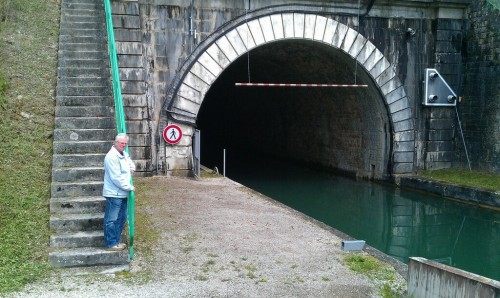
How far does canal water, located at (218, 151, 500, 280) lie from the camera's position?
9.16 meters

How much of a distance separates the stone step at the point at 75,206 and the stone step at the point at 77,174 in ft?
1.52

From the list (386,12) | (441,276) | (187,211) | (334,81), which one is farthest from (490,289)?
(334,81)

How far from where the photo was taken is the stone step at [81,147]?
709 centimetres

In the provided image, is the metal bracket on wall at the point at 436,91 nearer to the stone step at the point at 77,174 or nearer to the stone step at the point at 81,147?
the stone step at the point at 81,147

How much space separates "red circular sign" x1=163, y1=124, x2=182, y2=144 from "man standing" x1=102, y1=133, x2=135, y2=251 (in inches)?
232

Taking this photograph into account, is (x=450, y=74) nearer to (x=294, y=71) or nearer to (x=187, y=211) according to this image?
(x=294, y=71)

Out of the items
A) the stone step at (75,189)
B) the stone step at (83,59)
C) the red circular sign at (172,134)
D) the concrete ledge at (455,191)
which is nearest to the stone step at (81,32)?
the stone step at (83,59)

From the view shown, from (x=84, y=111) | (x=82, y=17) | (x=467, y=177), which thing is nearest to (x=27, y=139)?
(x=84, y=111)

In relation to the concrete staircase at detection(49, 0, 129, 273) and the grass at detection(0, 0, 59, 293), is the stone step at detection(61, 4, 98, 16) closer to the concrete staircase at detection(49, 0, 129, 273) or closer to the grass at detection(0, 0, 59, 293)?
the concrete staircase at detection(49, 0, 129, 273)

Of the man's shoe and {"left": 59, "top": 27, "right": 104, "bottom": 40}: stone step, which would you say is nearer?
the man's shoe

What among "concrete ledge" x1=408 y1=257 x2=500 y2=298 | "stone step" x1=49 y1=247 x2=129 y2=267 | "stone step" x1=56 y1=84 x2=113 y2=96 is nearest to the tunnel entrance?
"stone step" x1=56 y1=84 x2=113 y2=96

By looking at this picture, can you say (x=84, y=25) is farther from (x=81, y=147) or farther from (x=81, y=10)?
(x=81, y=147)

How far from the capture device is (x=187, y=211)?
26.3 ft

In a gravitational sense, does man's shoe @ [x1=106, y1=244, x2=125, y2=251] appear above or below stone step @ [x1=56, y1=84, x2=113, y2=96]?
below
